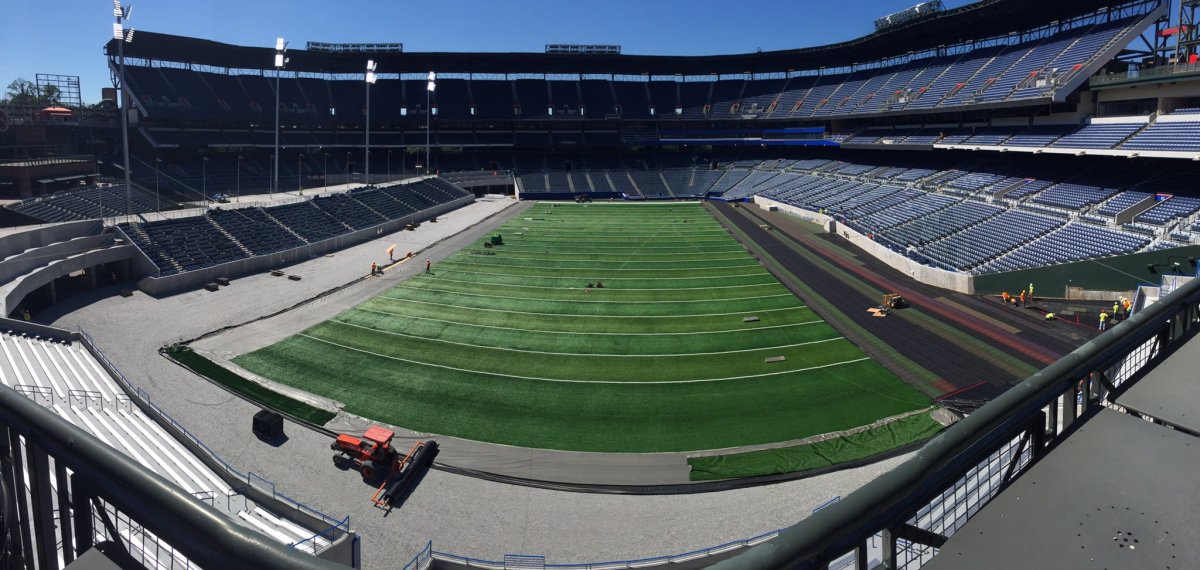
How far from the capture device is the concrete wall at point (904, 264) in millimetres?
33188

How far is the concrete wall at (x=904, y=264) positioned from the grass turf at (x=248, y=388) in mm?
29568

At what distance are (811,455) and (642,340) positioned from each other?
10.8m

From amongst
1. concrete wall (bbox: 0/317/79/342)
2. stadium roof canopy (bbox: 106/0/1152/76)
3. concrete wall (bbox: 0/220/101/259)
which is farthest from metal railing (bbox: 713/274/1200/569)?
stadium roof canopy (bbox: 106/0/1152/76)

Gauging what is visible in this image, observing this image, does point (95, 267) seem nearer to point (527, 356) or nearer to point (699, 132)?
point (527, 356)

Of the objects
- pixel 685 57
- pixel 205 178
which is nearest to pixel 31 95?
pixel 205 178

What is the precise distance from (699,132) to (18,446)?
91.3 m

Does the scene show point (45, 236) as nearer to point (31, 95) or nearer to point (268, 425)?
point (268, 425)

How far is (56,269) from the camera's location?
29984 mm

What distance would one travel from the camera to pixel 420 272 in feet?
130

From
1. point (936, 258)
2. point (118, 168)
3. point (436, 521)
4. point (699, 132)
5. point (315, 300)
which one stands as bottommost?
point (436, 521)

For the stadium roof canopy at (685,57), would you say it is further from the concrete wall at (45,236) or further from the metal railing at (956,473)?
the metal railing at (956,473)

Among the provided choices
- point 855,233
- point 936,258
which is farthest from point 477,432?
point 855,233

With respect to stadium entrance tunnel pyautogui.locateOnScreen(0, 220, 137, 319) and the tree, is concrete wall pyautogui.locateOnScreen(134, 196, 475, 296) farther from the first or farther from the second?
the tree

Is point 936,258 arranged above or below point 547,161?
below
